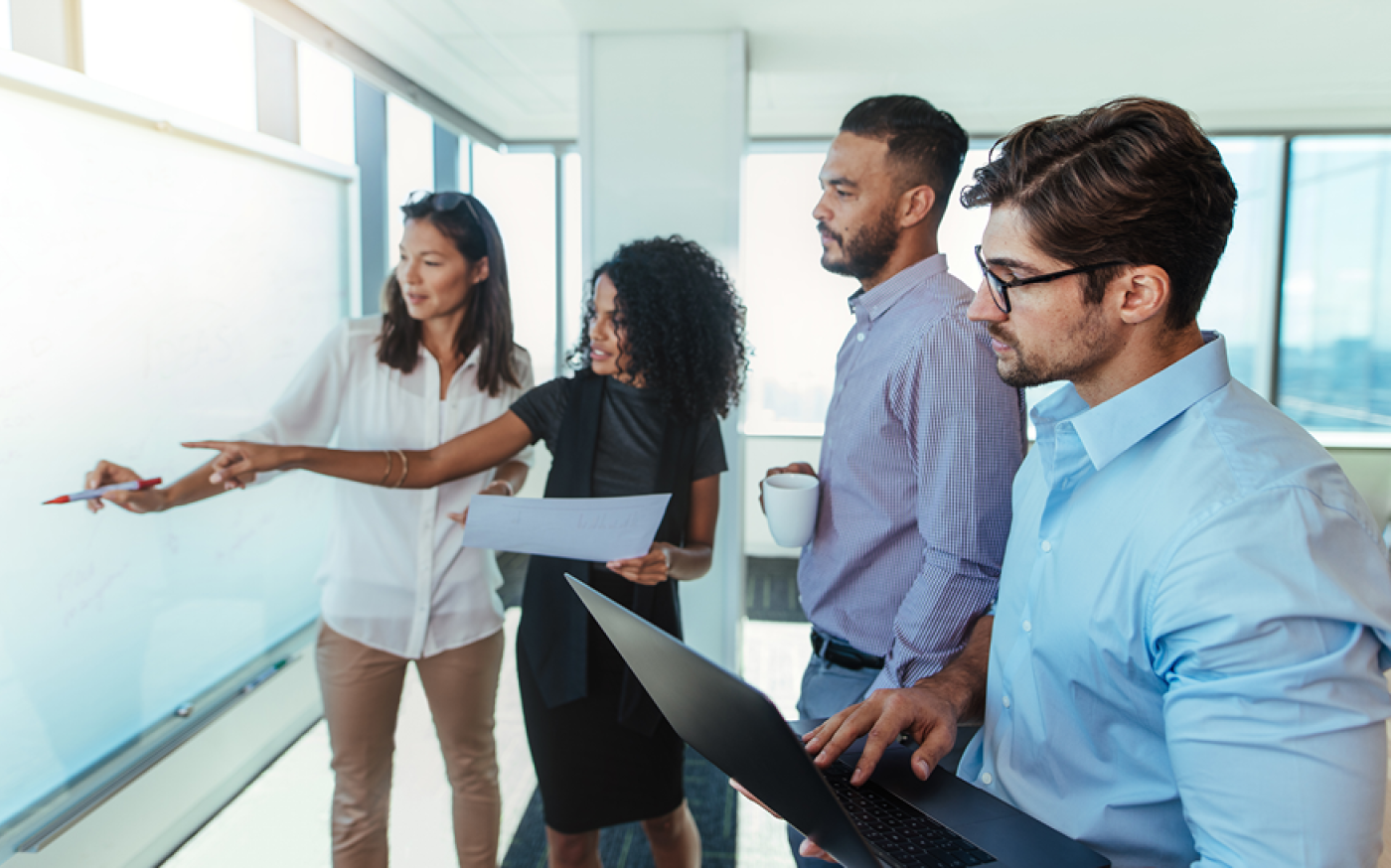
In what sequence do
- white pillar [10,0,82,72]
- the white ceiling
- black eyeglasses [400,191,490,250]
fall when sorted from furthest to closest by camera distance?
the white ceiling → black eyeglasses [400,191,490,250] → white pillar [10,0,82,72]

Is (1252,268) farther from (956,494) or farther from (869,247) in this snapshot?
(956,494)

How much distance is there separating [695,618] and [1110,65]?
2.81 m

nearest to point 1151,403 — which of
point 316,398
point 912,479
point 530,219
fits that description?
point 912,479

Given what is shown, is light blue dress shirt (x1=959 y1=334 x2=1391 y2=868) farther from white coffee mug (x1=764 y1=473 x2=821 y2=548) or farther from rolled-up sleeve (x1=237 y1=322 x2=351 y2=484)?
rolled-up sleeve (x1=237 y1=322 x2=351 y2=484)

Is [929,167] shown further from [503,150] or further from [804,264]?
[804,264]

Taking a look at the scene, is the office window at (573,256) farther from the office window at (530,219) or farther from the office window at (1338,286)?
the office window at (1338,286)

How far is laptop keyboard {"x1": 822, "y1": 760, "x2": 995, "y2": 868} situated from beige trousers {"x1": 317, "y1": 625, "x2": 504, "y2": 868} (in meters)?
1.01

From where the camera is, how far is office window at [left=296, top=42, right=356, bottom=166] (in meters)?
2.01

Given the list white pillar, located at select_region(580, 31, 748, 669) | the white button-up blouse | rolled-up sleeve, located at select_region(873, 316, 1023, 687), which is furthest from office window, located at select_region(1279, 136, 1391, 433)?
the white button-up blouse

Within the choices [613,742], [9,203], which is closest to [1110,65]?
[613,742]

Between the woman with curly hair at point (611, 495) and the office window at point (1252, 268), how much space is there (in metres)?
4.27

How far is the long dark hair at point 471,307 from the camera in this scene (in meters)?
1.57

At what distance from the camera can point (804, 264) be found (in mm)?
4613

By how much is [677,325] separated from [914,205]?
508 millimetres
